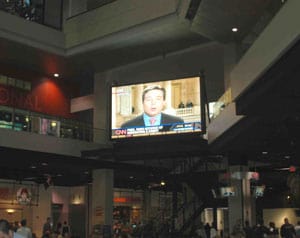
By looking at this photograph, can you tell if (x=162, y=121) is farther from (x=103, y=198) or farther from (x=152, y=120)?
(x=103, y=198)

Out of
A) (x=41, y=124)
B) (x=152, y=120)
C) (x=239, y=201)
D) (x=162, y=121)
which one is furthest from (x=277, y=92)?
(x=41, y=124)

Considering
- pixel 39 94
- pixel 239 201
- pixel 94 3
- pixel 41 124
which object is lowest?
pixel 239 201

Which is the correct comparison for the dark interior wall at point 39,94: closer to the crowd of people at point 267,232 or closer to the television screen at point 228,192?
the television screen at point 228,192

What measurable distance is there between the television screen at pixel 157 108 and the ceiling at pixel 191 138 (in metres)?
0.64

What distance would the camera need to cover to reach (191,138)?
68.8 ft

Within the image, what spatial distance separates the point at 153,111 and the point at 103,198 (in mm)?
4497

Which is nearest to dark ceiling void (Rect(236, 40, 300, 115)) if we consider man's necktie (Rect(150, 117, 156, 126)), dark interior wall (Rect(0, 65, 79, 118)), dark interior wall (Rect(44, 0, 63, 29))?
man's necktie (Rect(150, 117, 156, 126))

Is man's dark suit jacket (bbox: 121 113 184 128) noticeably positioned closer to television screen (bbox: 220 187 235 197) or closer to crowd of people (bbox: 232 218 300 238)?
television screen (bbox: 220 187 235 197)

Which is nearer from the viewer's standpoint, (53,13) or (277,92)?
(277,92)

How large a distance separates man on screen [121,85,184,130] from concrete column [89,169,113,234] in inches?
104

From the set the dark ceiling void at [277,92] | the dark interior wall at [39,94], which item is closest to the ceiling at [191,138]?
the dark ceiling void at [277,92]

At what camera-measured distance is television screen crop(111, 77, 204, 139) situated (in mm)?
21312

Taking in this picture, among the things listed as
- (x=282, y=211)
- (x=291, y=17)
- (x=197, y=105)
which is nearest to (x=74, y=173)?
(x=197, y=105)

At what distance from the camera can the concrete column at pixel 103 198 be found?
2300 cm
